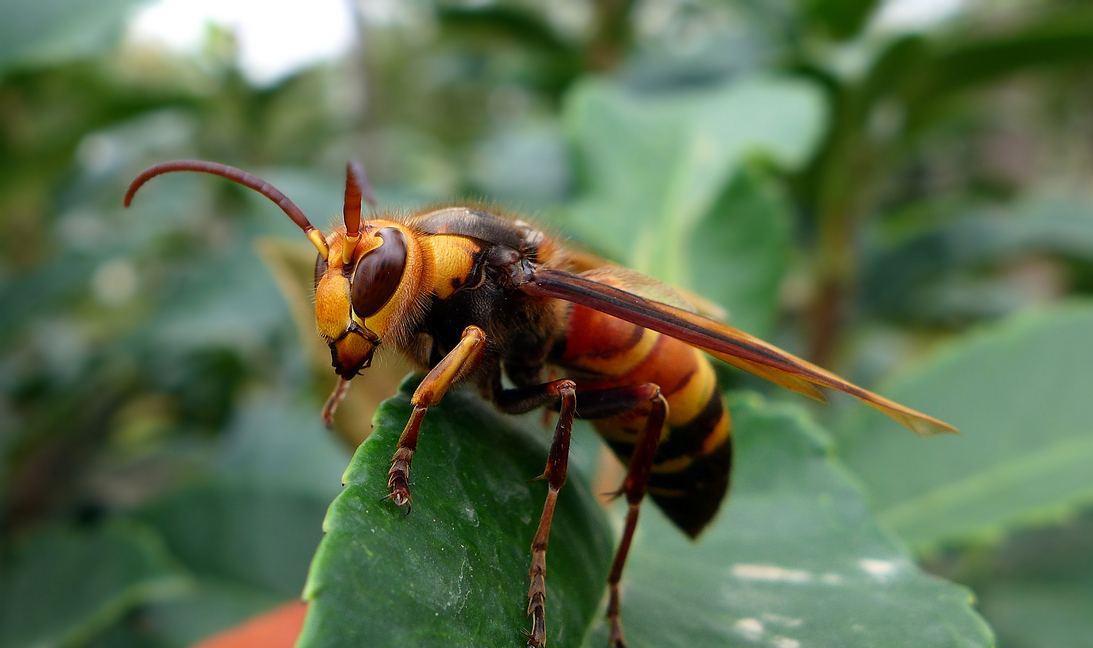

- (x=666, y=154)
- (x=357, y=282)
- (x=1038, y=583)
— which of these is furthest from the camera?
(x=666, y=154)

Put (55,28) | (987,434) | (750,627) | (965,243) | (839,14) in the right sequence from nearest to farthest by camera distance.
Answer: (750,627) → (55,28) → (987,434) → (839,14) → (965,243)

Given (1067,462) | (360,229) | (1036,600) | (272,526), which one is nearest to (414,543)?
(360,229)

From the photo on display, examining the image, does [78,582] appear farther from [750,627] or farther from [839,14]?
[839,14]

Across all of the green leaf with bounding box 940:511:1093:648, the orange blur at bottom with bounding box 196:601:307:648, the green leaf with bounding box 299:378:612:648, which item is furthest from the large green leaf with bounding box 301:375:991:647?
the green leaf with bounding box 940:511:1093:648

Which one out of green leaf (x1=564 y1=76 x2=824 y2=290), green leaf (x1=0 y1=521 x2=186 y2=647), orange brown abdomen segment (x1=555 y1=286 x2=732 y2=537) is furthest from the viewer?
green leaf (x1=564 y1=76 x2=824 y2=290)

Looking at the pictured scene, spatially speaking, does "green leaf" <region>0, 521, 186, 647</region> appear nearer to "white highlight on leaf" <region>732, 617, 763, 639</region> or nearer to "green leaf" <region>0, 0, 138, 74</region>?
"green leaf" <region>0, 0, 138, 74</region>

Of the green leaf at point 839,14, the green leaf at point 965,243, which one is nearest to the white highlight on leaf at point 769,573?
the green leaf at point 839,14

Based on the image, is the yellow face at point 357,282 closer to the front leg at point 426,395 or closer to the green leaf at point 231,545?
the front leg at point 426,395

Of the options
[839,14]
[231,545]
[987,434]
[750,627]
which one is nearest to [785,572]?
[750,627]

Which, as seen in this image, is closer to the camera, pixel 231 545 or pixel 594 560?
pixel 594 560
